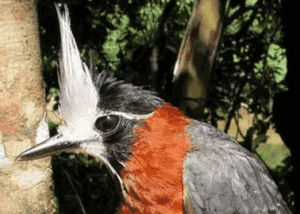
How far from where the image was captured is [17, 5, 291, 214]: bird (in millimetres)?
1331

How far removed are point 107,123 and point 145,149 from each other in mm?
254

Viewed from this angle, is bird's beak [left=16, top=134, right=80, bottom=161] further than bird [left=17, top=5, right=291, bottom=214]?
No

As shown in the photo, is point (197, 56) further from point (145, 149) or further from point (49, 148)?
point (49, 148)

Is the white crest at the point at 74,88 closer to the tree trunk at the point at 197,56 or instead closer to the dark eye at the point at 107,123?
the dark eye at the point at 107,123

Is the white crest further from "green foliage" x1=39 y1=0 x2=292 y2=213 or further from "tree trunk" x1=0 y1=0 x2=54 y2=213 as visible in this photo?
"green foliage" x1=39 y1=0 x2=292 y2=213

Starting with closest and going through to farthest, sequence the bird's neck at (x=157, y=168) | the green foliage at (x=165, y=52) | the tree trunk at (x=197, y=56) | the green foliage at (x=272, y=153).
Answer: the bird's neck at (x=157, y=168) < the tree trunk at (x=197, y=56) < the green foliage at (x=165, y=52) < the green foliage at (x=272, y=153)

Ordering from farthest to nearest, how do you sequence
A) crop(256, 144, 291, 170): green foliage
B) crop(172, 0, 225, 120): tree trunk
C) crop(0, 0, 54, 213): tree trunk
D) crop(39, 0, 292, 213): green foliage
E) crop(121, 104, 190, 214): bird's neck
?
crop(256, 144, 291, 170): green foliage, crop(39, 0, 292, 213): green foliage, crop(172, 0, 225, 120): tree trunk, crop(121, 104, 190, 214): bird's neck, crop(0, 0, 54, 213): tree trunk

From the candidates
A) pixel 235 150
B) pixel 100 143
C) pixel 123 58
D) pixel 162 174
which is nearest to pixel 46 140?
pixel 100 143

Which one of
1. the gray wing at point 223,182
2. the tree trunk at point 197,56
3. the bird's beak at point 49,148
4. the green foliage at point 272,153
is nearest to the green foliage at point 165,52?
the tree trunk at point 197,56

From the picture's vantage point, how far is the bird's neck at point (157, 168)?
1319 mm

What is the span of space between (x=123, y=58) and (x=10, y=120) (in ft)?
7.96

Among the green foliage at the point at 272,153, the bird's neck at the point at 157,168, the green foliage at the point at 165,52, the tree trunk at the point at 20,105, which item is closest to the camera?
the tree trunk at the point at 20,105

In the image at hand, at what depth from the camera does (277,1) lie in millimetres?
3074

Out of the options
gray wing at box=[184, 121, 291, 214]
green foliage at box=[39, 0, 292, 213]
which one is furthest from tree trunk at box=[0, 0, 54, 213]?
green foliage at box=[39, 0, 292, 213]
